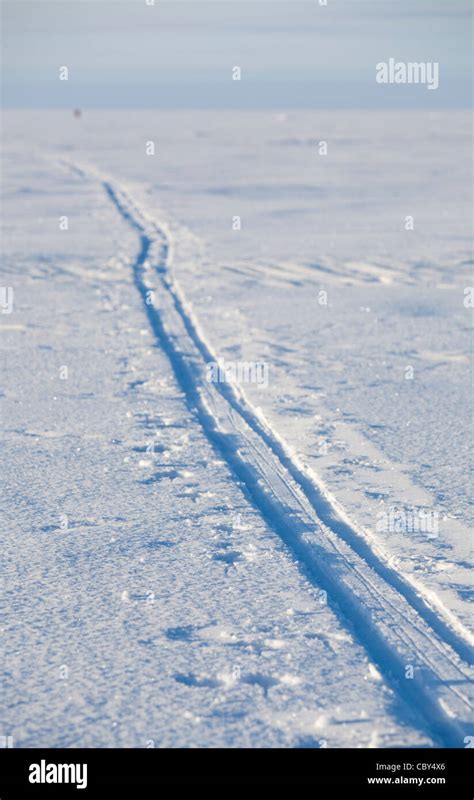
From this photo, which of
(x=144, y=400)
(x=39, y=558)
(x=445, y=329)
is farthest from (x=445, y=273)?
(x=39, y=558)

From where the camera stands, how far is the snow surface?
3.21 m

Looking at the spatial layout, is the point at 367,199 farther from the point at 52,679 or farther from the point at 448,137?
the point at 448,137

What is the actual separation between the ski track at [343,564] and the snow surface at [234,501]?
1cm

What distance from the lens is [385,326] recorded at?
349 inches

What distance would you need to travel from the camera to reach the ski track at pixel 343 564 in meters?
3.26

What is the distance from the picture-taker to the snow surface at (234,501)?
10.5ft

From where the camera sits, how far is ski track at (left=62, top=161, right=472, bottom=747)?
3258 millimetres

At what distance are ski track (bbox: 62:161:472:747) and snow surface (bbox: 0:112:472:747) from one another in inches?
0.5

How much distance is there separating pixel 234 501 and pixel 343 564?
873 millimetres

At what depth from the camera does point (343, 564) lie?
163 inches

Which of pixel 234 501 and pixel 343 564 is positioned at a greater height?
pixel 234 501

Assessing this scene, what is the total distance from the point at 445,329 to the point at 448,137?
3951 centimetres

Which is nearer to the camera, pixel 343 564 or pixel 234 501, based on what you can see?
pixel 343 564

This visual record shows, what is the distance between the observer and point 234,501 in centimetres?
483
